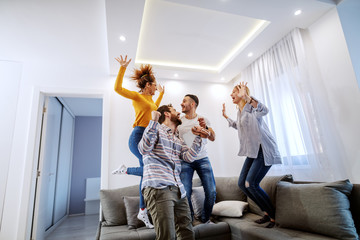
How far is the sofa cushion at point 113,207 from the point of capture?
2.45 meters

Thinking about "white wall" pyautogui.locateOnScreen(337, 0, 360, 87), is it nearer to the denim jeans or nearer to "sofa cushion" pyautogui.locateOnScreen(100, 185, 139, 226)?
the denim jeans

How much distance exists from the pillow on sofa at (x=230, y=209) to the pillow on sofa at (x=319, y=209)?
1.70 ft

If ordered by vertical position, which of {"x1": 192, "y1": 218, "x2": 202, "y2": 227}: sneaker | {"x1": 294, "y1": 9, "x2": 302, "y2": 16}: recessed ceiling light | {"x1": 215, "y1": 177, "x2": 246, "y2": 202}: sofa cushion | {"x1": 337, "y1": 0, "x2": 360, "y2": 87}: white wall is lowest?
{"x1": 192, "y1": 218, "x2": 202, "y2": 227}: sneaker

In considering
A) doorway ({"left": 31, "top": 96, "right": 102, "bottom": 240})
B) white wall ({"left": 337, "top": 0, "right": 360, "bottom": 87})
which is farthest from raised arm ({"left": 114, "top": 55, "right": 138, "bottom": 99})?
white wall ({"left": 337, "top": 0, "right": 360, "bottom": 87})

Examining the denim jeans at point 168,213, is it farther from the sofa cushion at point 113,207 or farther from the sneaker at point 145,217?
the sofa cushion at point 113,207

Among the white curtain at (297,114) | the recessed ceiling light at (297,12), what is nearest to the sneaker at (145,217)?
the white curtain at (297,114)

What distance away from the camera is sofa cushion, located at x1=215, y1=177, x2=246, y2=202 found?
2822 mm

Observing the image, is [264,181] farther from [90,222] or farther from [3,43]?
[3,43]

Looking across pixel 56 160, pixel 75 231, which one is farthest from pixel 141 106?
pixel 56 160

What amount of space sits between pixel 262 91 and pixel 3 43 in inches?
152

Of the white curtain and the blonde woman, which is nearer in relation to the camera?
the blonde woman

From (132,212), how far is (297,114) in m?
2.30

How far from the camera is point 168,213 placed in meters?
1.26

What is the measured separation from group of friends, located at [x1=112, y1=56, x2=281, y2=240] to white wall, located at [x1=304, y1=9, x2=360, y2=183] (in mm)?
769
